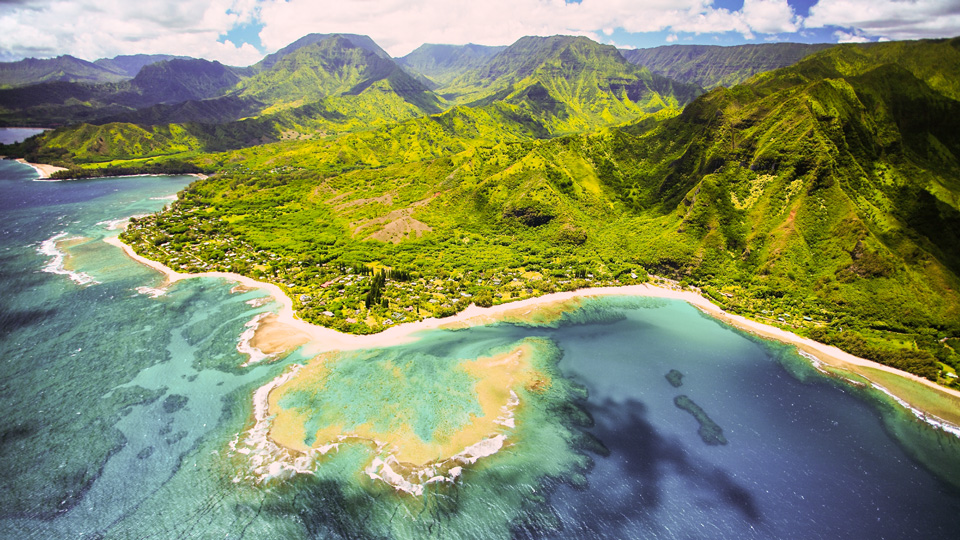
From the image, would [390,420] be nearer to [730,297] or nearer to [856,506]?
[856,506]

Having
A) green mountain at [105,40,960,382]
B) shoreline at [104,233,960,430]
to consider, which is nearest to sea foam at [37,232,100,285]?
shoreline at [104,233,960,430]

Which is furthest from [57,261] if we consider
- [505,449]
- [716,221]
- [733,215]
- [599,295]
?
[733,215]

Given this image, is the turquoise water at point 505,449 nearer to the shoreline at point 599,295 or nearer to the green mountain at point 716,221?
the shoreline at point 599,295

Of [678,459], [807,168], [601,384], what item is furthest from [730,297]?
[678,459]

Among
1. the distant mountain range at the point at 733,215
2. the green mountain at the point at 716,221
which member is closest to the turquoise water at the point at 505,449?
the green mountain at the point at 716,221

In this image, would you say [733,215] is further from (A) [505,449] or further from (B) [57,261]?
(B) [57,261]
